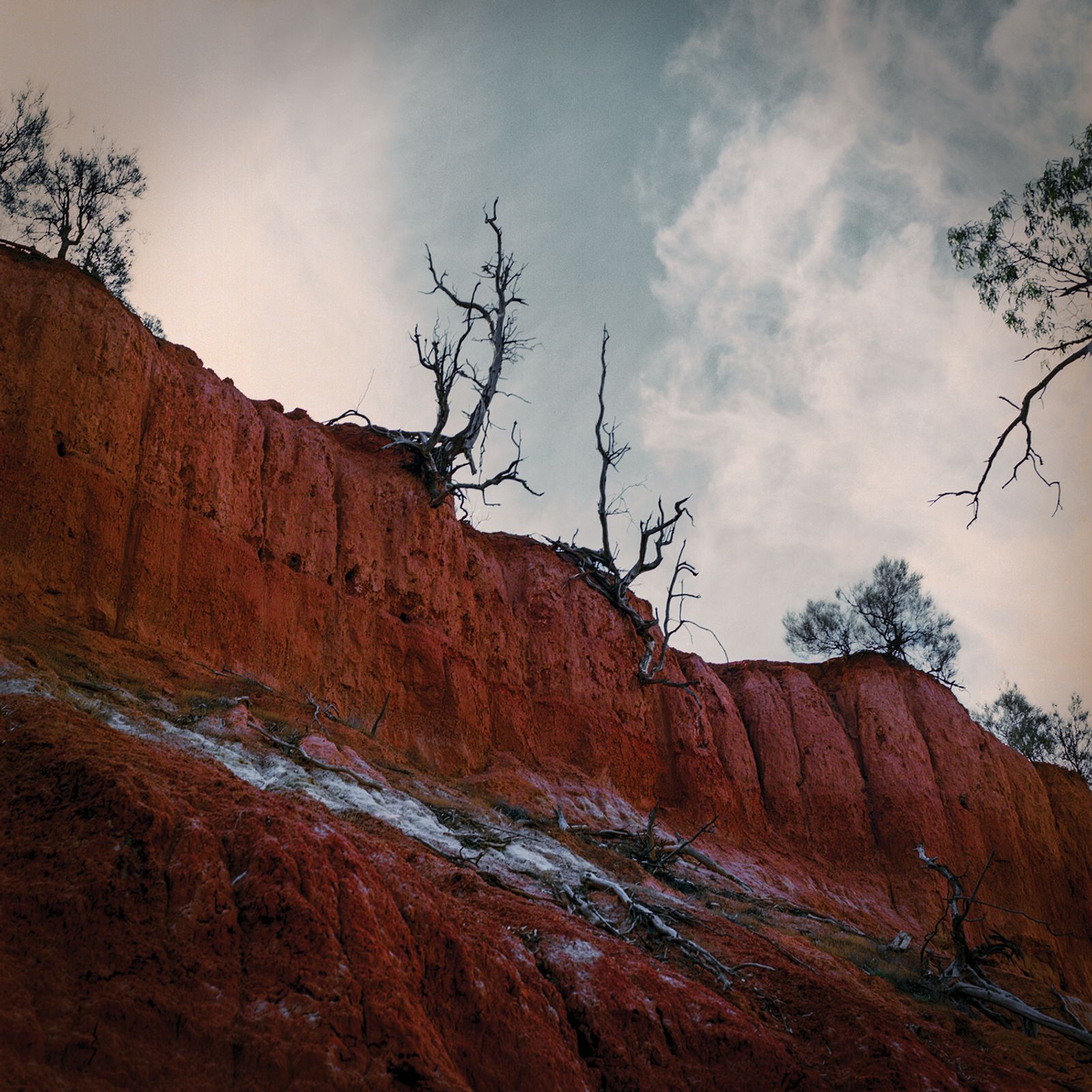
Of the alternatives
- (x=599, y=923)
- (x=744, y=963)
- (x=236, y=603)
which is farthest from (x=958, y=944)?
(x=236, y=603)

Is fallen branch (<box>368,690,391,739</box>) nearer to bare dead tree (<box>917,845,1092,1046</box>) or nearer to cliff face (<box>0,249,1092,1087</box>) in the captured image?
cliff face (<box>0,249,1092,1087</box>)

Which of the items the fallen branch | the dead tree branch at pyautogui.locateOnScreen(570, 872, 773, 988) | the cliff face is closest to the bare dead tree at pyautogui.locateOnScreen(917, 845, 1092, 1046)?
the dead tree branch at pyautogui.locateOnScreen(570, 872, 773, 988)

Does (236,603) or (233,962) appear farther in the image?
(236,603)

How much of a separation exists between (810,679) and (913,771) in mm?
3442

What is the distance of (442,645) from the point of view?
16031mm

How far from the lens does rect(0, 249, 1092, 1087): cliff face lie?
11.3 m

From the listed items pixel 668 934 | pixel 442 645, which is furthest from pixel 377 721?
pixel 668 934

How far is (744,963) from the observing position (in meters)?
7.47

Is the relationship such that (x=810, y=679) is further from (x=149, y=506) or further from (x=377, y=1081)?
(x=377, y=1081)

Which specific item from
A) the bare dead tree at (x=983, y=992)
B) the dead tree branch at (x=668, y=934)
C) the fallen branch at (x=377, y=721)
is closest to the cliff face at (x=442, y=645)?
the fallen branch at (x=377, y=721)

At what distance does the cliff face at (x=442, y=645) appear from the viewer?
11281 mm

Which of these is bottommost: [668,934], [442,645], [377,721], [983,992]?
[983,992]

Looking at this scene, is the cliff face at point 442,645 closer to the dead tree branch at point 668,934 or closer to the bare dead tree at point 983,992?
the bare dead tree at point 983,992

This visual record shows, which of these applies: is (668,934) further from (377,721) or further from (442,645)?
(442,645)
